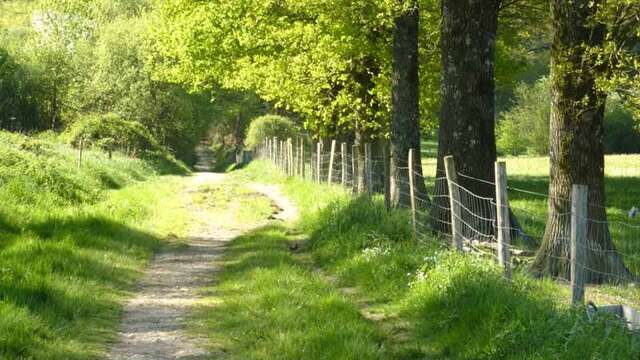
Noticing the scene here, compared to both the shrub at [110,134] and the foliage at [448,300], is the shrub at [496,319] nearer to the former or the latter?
the foliage at [448,300]

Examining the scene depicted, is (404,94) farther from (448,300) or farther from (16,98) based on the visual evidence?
(16,98)

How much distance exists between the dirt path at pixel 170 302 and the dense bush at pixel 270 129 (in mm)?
36261

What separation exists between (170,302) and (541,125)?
200 feet

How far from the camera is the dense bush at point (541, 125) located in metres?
67.5

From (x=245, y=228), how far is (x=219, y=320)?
34.1ft

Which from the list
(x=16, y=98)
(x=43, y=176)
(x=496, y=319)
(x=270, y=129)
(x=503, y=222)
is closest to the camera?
(x=496, y=319)

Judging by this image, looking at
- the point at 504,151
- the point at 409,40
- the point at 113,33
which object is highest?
the point at 113,33

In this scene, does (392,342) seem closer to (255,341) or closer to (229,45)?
(255,341)

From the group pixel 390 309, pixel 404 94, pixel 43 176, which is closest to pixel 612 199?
pixel 404 94

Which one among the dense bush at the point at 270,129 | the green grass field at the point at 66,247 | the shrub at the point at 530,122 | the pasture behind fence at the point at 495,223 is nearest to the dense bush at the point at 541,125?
the shrub at the point at 530,122

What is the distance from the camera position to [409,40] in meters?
20.3

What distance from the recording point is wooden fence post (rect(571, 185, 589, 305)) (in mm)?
8727

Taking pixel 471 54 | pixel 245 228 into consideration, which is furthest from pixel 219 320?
pixel 245 228

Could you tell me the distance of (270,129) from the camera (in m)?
57.6
